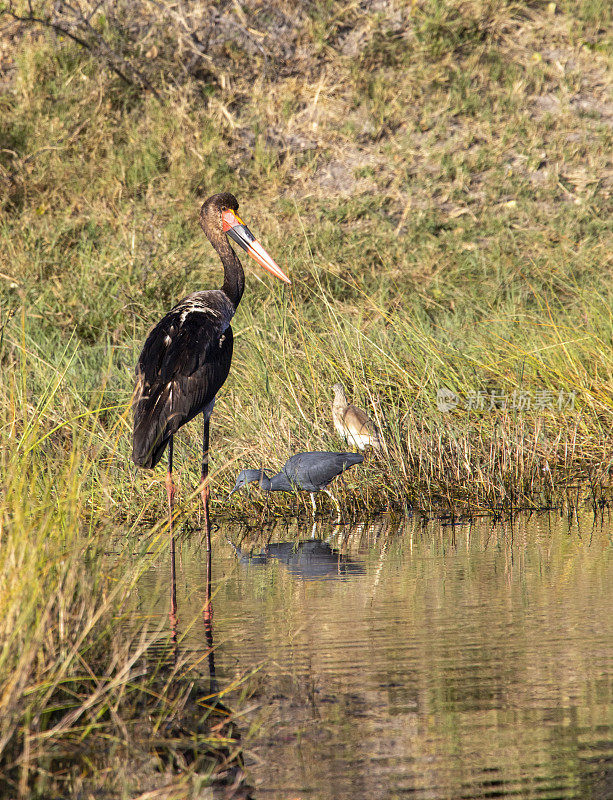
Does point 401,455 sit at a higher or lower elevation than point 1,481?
higher

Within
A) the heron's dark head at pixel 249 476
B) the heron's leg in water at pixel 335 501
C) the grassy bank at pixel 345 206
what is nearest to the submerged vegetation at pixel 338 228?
the grassy bank at pixel 345 206

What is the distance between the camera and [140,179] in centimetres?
1570

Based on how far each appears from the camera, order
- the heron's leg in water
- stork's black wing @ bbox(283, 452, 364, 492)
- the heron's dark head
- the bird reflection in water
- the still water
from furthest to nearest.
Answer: the heron's leg in water
the heron's dark head
stork's black wing @ bbox(283, 452, 364, 492)
the bird reflection in water
the still water

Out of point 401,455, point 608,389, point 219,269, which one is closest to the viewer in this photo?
point 401,455

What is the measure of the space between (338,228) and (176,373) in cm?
841

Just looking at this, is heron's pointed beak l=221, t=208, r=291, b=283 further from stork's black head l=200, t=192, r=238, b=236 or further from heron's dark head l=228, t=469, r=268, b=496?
heron's dark head l=228, t=469, r=268, b=496

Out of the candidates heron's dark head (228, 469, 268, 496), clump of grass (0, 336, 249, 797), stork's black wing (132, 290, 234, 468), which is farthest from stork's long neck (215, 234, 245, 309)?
clump of grass (0, 336, 249, 797)

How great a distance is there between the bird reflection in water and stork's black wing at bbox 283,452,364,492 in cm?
47

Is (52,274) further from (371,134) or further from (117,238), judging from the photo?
(371,134)

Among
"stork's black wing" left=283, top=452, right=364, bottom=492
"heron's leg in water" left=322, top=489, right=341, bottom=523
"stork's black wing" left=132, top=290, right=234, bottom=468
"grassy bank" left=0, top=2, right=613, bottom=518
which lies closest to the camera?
"stork's black wing" left=132, top=290, right=234, bottom=468

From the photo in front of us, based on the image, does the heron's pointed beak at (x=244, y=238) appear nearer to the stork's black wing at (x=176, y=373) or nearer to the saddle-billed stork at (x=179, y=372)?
the saddle-billed stork at (x=179, y=372)

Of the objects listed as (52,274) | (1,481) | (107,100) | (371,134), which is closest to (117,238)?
(52,274)

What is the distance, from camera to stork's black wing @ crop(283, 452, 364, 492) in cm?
729

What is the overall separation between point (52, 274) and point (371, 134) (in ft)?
16.8
